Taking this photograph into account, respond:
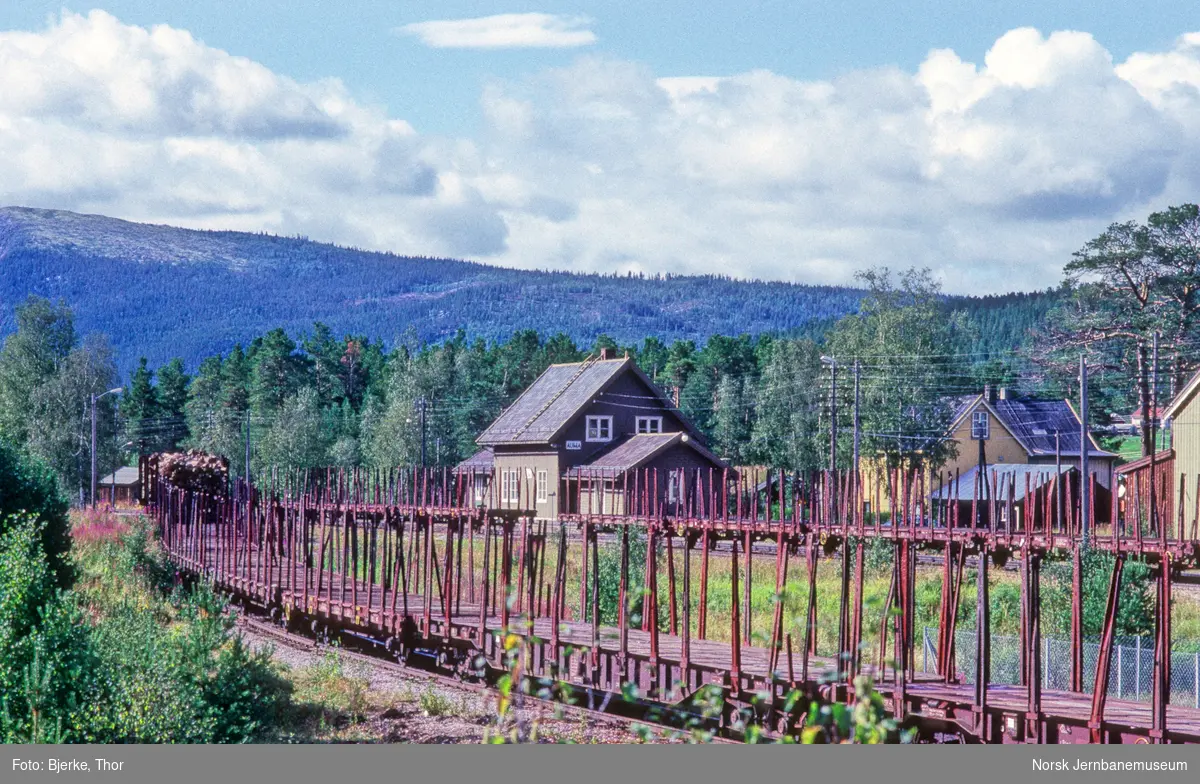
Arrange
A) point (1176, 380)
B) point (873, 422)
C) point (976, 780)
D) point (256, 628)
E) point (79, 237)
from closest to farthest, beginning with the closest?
point (976, 780) → point (256, 628) → point (1176, 380) → point (79, 237) → point (873, 422)

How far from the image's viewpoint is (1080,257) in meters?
23.2

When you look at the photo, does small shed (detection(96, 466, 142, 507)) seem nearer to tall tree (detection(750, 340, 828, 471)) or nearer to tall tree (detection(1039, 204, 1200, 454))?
tall tree (detection(750, 340, 828, 471))

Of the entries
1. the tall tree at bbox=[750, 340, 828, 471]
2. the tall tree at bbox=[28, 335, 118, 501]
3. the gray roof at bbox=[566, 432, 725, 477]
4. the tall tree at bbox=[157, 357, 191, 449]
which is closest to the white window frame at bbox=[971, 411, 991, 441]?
the tall tree at bbox=[750, 340, 828, 471]

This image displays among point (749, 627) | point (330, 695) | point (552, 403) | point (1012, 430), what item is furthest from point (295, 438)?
point (749, 627)

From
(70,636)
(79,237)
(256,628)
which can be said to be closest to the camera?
(70,636)

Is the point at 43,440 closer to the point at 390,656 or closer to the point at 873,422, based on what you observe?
the point at 873,422

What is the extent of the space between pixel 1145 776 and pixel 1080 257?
15003 millimetres

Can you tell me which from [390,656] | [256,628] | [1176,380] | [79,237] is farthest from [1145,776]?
[79,237]

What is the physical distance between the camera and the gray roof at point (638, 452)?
121ft

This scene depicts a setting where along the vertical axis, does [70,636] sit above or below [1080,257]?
below

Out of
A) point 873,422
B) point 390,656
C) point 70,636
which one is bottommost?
point 390,656

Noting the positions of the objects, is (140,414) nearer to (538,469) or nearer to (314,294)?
(314,294)

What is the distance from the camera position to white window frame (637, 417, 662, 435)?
1590 inches

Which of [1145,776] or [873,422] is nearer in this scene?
[1145,776]
